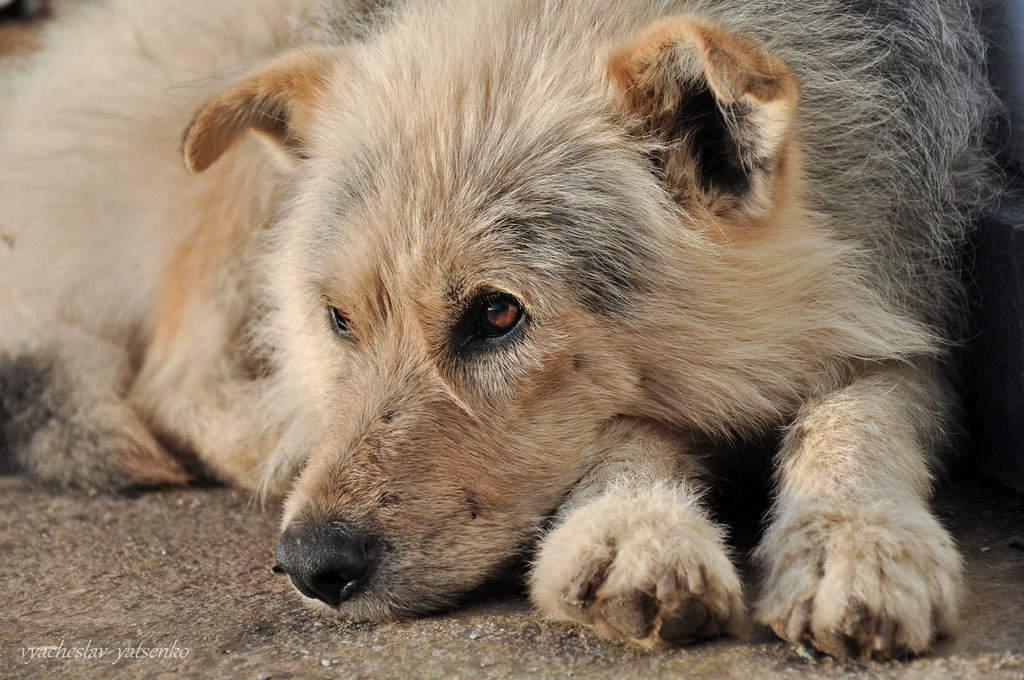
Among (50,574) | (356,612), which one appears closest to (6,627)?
(50,574)

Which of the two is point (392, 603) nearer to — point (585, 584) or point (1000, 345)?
point (585, 584)

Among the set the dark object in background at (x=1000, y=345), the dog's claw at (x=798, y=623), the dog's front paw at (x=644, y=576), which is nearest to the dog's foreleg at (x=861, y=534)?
the dog's claw at (x=798, y=623)

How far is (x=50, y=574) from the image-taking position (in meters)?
3.06

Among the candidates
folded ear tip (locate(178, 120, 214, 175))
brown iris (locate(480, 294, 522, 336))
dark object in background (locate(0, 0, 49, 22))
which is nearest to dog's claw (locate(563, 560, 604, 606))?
brown iris (locate(480, 294, 522, 336))

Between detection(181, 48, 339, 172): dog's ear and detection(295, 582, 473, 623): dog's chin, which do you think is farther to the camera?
detection(181, 48, 339, 172): dog's ear

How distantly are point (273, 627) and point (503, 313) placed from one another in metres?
1.00

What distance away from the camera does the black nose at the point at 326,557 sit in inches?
92.0

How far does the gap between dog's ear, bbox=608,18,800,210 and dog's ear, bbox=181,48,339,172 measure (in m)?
1.04

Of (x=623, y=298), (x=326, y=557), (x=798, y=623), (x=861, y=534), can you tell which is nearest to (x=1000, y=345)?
(x=861, y=534)

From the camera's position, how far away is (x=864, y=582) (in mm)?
2055

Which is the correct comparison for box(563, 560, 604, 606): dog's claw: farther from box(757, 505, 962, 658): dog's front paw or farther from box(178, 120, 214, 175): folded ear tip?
box(178, 120, 214, 175): folded ear tip

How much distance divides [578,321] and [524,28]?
3.06ft

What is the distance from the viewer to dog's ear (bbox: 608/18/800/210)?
229 cm

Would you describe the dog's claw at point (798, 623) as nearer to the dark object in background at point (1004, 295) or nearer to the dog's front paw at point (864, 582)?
the dog's front paw at point (864, 582)
